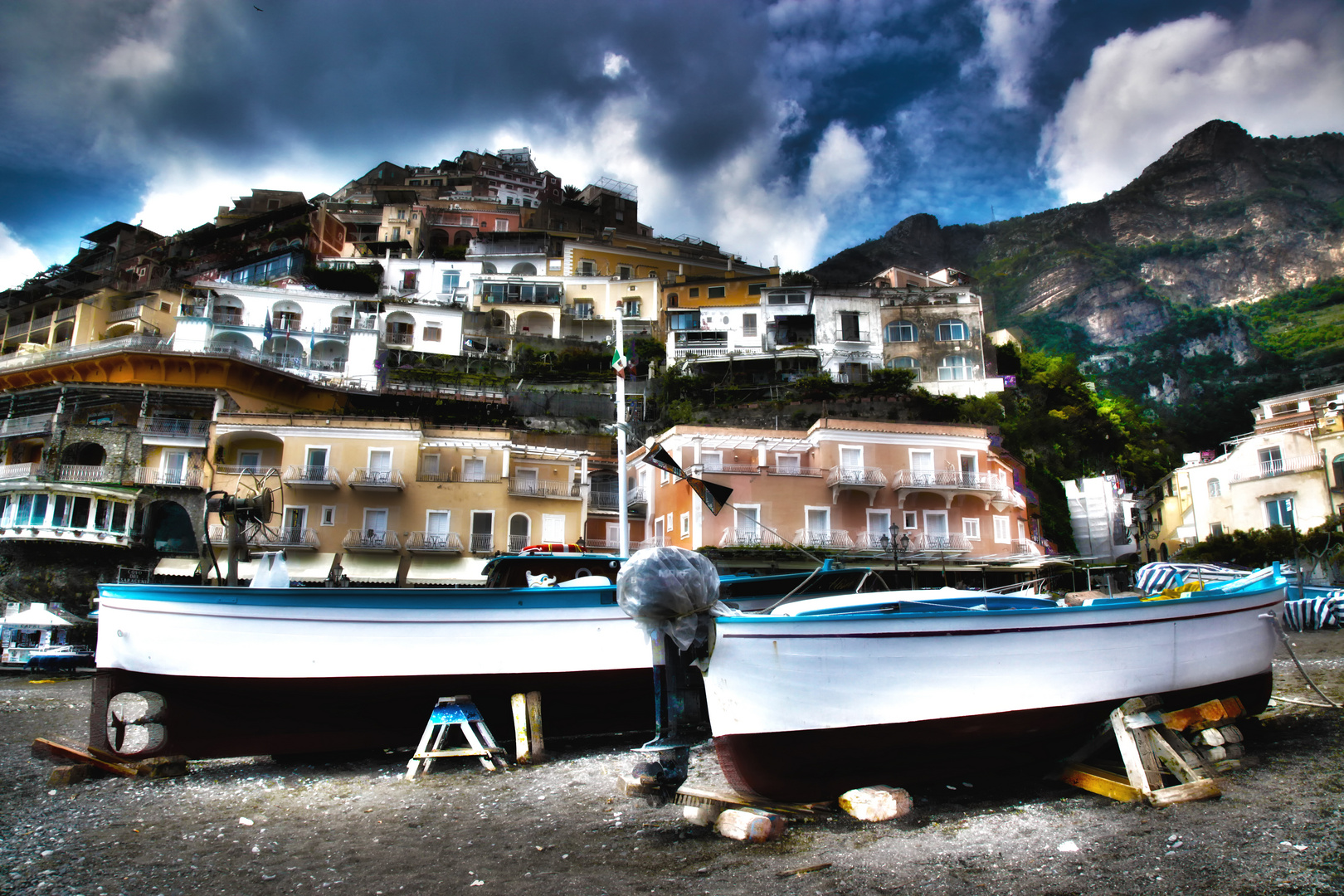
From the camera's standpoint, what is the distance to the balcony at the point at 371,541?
2706cm

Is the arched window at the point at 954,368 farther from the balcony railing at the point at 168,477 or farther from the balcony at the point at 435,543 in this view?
the balcony railing at the point at 168,477

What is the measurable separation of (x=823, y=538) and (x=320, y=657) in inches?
781

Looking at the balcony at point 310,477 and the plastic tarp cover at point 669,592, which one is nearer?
the plastic tarp cover at point 669,592

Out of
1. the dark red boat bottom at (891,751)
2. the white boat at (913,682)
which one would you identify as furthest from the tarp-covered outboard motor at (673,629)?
the dark red boat bottom at (891,751)

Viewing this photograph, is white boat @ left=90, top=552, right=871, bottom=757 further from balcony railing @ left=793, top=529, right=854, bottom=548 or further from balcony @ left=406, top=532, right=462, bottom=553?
balcony railing @ left=793, top=529, right=854, bottom=548

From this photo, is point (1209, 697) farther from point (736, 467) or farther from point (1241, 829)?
point (736, 467)

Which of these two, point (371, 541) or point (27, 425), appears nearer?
point (371, 541)

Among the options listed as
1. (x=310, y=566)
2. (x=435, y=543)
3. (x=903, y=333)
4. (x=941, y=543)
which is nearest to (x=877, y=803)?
(x=435, y=543)

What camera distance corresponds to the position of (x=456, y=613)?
36.2ft

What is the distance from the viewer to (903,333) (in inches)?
1694

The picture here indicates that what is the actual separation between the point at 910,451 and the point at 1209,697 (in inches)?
800

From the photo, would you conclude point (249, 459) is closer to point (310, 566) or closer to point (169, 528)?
point (169, 528)

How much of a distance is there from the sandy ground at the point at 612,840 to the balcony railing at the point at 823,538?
1780 cm

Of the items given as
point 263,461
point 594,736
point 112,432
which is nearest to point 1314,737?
point 594,736
